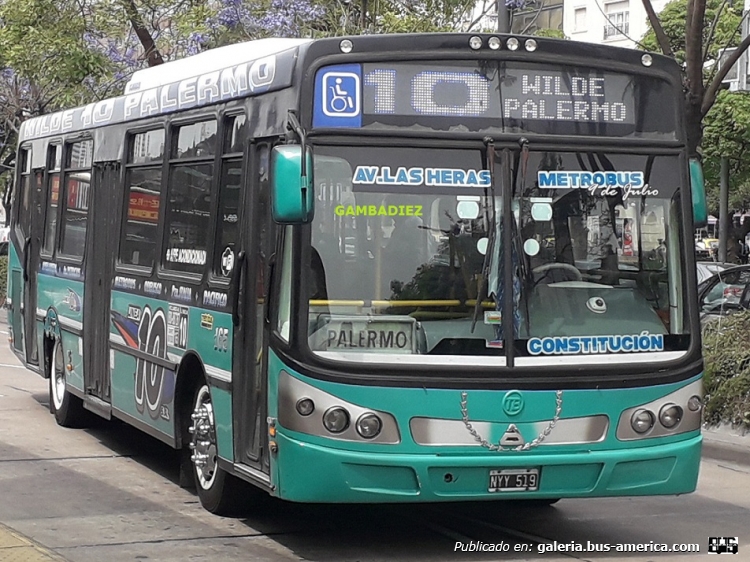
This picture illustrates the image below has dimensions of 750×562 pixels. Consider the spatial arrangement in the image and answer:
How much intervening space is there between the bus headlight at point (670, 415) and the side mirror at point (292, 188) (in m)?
2.21

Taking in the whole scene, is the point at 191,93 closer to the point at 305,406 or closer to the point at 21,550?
the point at 305,406

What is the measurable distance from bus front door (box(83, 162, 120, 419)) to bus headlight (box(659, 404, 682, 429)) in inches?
194

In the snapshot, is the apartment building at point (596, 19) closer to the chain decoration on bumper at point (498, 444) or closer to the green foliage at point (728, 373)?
the green foliage at point (728, 373)

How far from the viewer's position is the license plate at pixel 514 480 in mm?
7219

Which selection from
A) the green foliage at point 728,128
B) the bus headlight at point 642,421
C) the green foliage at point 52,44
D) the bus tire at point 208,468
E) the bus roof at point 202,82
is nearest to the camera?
the bus headlight at point 642,421

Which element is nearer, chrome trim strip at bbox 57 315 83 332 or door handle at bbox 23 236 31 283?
chrome trim strip at bbox 57 315 83 332

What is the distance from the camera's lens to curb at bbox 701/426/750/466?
1204cm

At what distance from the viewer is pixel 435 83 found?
739cm

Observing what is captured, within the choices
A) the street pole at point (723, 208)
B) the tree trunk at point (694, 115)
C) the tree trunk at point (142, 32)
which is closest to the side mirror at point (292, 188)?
the tree trunk at point (694, 115)

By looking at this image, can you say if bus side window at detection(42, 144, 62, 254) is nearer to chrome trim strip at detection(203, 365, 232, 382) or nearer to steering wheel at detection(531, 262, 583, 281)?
chrome trim strip at detection(203, 365, 232, 382)

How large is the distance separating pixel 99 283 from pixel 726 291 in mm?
9087

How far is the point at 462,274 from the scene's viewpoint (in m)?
7.24

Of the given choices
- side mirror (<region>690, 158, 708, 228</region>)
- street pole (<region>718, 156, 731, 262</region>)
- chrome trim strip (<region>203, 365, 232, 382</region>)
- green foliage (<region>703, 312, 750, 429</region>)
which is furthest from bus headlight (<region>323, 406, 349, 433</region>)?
street pole (<region>718, 156, 731, 262</region>)

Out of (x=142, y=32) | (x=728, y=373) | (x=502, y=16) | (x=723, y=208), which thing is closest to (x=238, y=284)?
(x=728, y=373)
